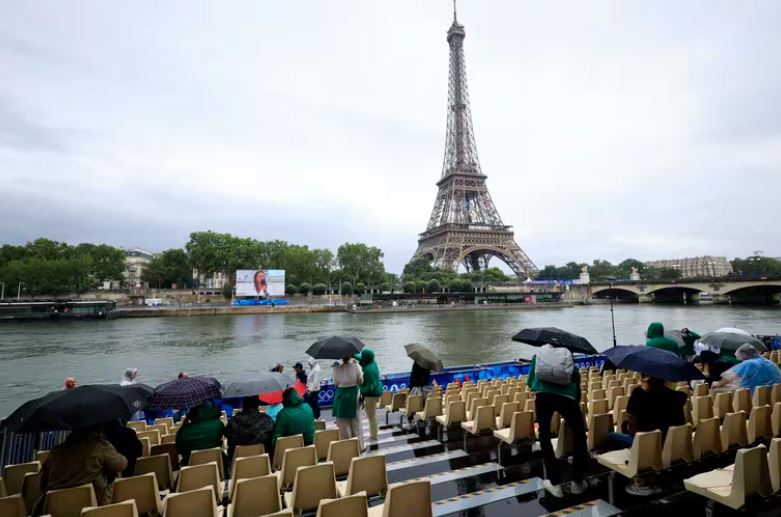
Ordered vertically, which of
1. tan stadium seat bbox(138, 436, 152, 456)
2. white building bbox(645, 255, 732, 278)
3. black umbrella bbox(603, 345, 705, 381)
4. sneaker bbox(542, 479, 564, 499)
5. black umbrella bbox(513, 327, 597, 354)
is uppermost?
white building bbox(645, 255, 732, 278)

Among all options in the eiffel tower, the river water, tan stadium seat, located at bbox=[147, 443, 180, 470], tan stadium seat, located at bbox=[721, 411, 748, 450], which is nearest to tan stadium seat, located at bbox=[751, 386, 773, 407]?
tan stadium seat, located at bbox=[721, 411, 748, 450]

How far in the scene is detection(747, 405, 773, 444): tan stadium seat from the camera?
447cm

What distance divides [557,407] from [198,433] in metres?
3.43

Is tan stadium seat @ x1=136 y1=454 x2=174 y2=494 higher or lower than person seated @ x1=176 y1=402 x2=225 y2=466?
lower

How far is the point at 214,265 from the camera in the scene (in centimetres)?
7225

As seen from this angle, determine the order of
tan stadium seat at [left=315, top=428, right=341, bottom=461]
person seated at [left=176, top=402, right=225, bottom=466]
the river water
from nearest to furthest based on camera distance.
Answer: person seated at [left=176, top=402, right=225, bottom=466]
tan stadium seat at [left=315, top=428, right=341, bottom=461]
the river water

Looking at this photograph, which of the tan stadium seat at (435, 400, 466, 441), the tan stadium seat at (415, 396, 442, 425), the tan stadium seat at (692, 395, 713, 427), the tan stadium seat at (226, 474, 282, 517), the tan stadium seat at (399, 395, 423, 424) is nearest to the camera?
the tan stadium seat at (226, 474, 282, 517)

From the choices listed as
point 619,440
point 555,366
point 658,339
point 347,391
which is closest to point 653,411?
point 619,440

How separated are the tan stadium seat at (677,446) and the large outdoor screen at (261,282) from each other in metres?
63.1

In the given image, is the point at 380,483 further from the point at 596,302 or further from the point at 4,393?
the point at 596,302

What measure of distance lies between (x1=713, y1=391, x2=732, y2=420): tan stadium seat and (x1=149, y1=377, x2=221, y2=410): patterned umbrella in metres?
5.80

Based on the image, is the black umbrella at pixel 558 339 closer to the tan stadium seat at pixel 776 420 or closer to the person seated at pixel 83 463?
the tan stadium seat at pixel 776 420

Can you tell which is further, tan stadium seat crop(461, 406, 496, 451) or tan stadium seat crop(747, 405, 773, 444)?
tan stadium seat crop(461, 406, 496, 451)

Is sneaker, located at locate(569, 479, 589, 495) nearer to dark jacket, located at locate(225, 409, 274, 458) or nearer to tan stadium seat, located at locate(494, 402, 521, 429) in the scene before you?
tan stadium seat, located at locate(494, 402, 521, 429)
